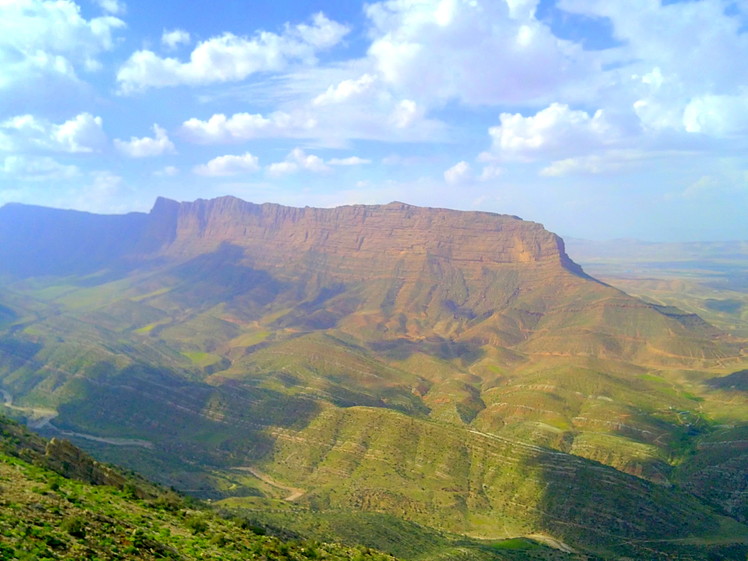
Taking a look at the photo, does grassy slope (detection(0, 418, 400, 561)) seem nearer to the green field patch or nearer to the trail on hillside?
the green field patch

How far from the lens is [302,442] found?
157375 mm

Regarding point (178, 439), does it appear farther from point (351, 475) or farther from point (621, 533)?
point (621, 533)

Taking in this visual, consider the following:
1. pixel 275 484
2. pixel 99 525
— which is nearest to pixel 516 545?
pixel 275 484

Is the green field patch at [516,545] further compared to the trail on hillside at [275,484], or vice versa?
the trail on hillside at [275,484]

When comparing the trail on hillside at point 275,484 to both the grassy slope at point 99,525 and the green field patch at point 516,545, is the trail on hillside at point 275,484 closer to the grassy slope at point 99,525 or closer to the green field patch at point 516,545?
the green field patch at point 516,545

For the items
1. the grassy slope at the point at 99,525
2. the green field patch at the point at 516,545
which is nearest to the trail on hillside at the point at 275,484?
the green field patch at the point at 516,545

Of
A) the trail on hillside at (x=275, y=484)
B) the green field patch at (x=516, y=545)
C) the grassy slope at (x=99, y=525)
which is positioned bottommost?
the trail on hillside at (x=275, y=484)

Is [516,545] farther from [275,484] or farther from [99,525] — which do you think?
[99,525]

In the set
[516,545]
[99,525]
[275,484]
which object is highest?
[99,525]

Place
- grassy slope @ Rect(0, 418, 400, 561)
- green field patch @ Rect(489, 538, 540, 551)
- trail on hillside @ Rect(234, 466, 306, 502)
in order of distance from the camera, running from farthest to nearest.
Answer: trail on hillside @ Rect(234, 466, 306, 502) < green field patch @ Rect(489, 538, 540, 551) < grassy slope @ Rect(0, 418, 400, 561)

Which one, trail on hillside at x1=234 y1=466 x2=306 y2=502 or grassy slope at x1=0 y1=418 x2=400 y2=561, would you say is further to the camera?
trail on hillside at x1=234 y1=466 x2=306 y2=502

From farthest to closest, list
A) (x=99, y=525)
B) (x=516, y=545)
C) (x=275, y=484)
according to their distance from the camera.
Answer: (x=275, y=484), (x=516, y=545), (x=99, y=525)

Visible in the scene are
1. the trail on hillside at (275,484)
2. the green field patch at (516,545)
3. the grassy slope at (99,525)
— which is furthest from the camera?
the trail on hillside at (275,484)

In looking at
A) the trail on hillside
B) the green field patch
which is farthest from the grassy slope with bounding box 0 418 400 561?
the trail on hillside
